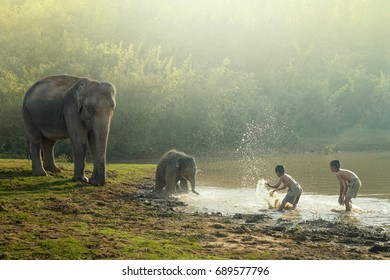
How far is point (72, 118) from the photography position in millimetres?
16984

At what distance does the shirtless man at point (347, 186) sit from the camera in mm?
14696

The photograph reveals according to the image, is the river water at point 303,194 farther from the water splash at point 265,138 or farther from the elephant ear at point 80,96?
the water splash at point 265,138

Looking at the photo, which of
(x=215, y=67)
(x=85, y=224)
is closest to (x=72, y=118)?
(x=85, y=224)

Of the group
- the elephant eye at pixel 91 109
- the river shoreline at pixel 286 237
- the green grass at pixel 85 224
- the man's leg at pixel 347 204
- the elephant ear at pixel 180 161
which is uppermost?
the elephant eye at pixel 91 109

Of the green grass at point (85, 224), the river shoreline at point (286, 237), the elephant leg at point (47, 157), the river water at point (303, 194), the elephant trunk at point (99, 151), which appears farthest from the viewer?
the elephant leg at point (47, 157)

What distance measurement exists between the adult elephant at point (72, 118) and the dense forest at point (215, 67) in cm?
1439

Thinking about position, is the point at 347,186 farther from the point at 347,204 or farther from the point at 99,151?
the point at 99,151

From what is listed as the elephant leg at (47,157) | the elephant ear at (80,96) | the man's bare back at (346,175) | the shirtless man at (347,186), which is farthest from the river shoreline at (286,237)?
the elephant leg at (47,157)

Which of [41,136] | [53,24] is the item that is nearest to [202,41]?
[53,24]

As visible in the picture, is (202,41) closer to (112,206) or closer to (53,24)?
(53,24)

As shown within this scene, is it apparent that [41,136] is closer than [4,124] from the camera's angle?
Yes

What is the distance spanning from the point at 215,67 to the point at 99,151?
4048 centimetres

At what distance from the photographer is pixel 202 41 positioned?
206 feet
